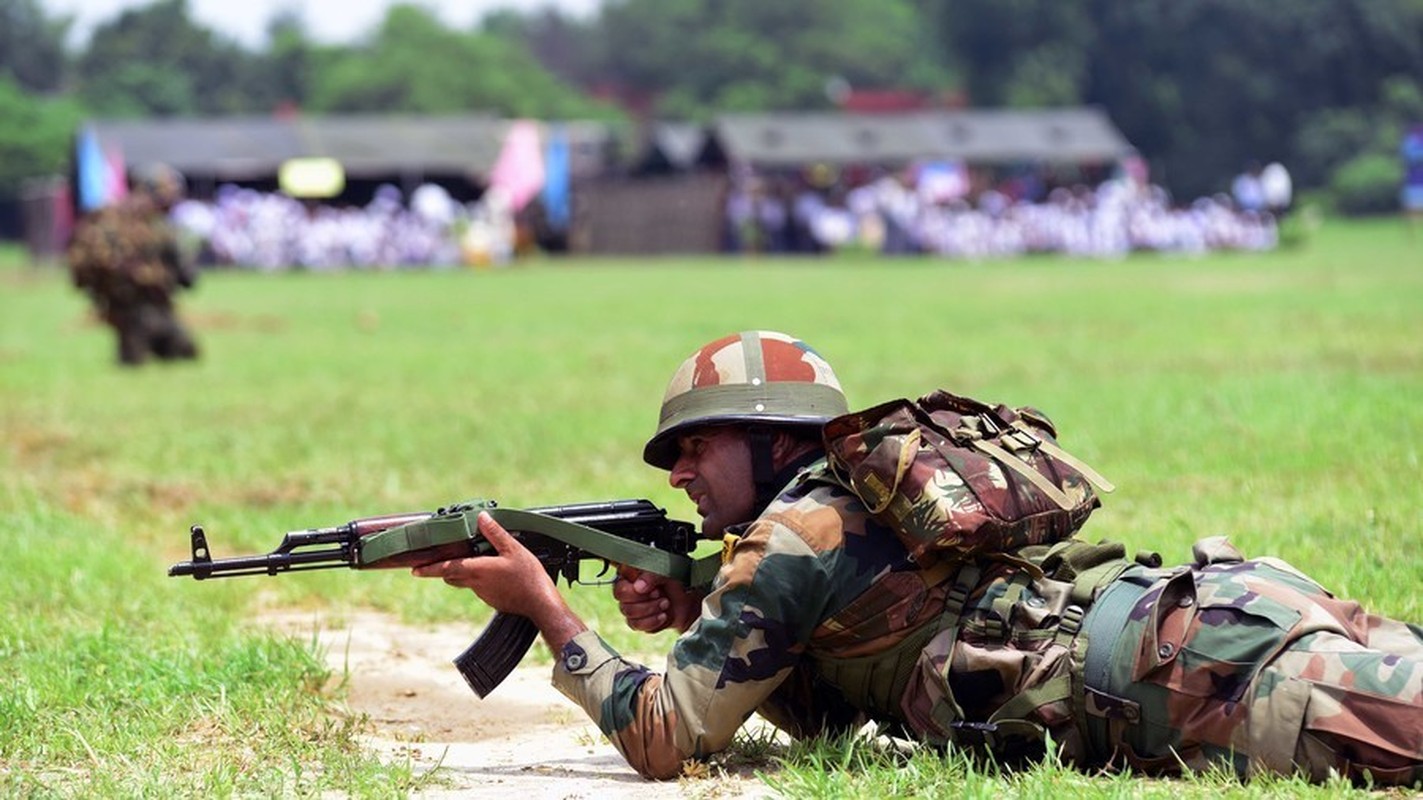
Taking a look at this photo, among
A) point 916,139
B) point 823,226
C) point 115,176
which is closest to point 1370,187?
point 916,139

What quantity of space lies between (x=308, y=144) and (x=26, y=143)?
28329 mm

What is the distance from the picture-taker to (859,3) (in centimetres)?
14112

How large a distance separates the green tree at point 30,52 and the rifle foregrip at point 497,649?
409 ft

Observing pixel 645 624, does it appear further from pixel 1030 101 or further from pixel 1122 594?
pixel 1030 101

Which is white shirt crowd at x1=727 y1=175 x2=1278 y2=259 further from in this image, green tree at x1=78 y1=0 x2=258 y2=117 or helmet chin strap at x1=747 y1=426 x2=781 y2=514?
green tree at x1=78 y1=0 x2=258 y2=117

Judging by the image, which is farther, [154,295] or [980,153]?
[980,153]

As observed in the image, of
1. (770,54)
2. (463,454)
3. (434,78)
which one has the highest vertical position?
(770,54)

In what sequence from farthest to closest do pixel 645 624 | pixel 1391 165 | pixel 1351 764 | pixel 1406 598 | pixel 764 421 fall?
pixel 1391 165
pixel 1406 598
pixel 645 624
pixel 764 421
pixel 1351 764

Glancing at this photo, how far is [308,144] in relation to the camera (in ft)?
199

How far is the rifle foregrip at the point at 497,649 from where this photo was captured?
511 cm

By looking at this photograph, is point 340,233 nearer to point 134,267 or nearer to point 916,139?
point 916,139

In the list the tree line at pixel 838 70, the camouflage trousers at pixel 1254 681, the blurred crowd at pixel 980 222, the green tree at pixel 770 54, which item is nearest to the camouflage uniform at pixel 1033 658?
the camouflage trousers at pixel 1254 681

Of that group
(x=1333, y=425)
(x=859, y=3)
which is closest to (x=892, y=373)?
(x=1333, y=425)

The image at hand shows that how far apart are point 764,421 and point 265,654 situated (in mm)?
2332
